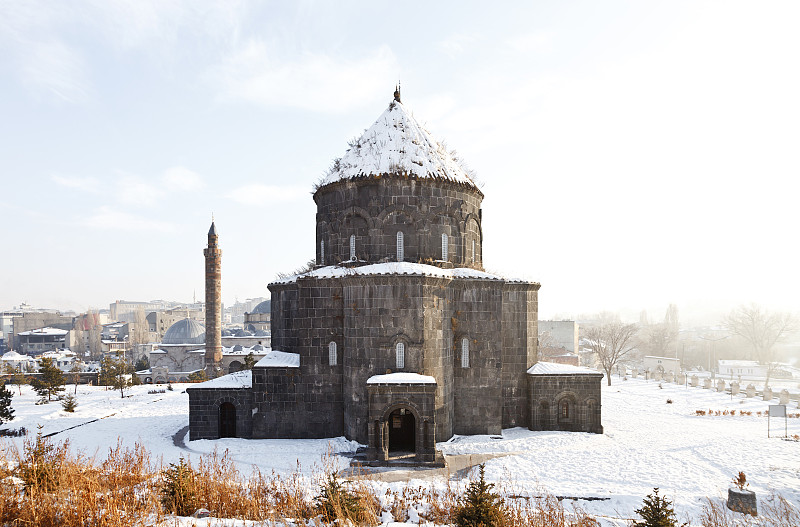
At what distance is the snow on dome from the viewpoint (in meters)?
17.6

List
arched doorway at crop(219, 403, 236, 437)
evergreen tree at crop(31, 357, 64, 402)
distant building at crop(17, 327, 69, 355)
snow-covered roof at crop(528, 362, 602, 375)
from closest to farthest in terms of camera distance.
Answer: arched doorway at crop(219, 403, 236, 437) → snow-covered roof at crop(528, 362, 602, 375) → evergreen tree at crop(31, 357, 64, 402) → distant building at crop(17, 327, 69, 355)

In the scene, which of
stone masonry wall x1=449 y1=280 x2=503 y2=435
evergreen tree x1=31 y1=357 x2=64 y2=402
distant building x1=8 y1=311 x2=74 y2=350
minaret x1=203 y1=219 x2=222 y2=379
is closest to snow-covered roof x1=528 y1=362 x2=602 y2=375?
stone masonry wall x1=449 y1=280 x2=503 y2=435

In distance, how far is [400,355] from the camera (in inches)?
620

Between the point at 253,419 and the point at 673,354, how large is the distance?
252ft

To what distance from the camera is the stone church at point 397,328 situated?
15836mm

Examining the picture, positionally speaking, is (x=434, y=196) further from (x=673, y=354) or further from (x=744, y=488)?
(x=673, y=354)

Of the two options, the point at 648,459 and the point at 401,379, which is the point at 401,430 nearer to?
the point at 401,379

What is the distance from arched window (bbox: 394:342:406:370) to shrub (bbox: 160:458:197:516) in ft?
28.8

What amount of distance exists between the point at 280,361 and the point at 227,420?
9.89ft

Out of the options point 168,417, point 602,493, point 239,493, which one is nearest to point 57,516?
point 239,493

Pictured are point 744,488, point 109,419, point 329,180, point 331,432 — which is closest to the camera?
point 744,488

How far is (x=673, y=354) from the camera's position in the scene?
7475 cm

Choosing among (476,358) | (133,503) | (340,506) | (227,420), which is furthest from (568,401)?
(133,503)

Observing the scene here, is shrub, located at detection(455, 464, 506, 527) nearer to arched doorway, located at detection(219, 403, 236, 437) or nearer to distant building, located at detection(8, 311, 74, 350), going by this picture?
arched doorway, located at detection(219, 403, 236, 437)
